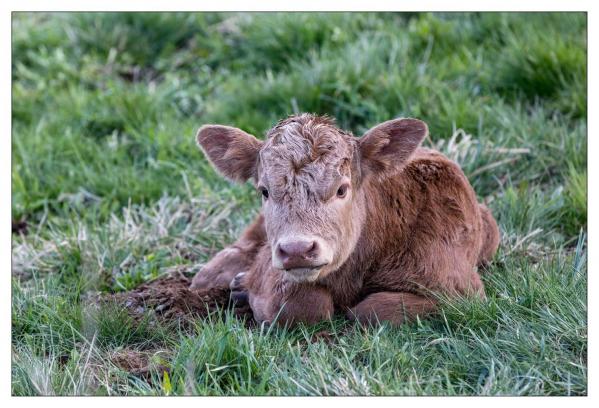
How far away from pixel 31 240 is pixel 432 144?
3757 mm

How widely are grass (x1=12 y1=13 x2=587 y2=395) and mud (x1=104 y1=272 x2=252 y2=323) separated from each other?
177 millimetres

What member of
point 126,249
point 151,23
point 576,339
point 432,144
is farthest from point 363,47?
point 576,339

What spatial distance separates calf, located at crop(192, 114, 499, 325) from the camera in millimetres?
5781

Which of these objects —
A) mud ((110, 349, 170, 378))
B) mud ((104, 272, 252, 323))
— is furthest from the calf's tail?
mud ((110, 349, 170, 378))

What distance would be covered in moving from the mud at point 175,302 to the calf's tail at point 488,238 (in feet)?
5.86

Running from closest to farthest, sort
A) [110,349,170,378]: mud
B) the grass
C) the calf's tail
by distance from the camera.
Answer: the grass → [110,349,170,378]: mud → the calf's tail

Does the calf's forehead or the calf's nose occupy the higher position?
the calf's forehead

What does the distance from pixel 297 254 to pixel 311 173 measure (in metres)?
0.60

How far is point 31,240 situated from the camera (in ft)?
28.1

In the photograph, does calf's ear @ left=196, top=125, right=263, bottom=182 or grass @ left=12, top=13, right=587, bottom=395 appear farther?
calf's ear @ left=196, top=125, right=263, bottom=182

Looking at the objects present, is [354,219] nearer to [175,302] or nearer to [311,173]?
[311,173]

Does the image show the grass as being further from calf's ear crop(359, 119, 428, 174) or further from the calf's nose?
calf's ear crop(359, 119, 428, 174)

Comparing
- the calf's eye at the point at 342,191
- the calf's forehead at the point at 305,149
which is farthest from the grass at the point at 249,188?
→ the calf's forehead at the point at 305,149

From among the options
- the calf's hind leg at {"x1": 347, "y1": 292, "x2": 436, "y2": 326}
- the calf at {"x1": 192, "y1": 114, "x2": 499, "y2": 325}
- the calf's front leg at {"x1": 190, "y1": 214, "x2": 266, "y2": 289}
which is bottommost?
the calf's front leg at {"x1": 190, "y1": 214, "x2": 266, "y2": 289}
